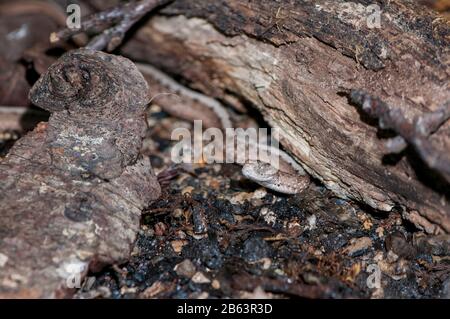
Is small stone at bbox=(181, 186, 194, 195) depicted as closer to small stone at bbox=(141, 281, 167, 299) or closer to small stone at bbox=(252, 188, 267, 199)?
small stone at bbox=(252, 188, 267, 199)

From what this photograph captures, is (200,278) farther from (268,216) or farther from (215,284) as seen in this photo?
(268,216)

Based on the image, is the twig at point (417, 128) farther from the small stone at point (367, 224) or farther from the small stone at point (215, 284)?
the small stone at point (215, 284)

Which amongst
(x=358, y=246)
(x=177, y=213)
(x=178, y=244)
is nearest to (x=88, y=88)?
(x=177, y=213)

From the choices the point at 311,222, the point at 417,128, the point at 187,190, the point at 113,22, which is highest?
the point at 417,128

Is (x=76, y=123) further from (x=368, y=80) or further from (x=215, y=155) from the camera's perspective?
(x=368, y=80)

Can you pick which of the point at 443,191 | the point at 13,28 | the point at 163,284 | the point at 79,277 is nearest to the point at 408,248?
the point at 443,191

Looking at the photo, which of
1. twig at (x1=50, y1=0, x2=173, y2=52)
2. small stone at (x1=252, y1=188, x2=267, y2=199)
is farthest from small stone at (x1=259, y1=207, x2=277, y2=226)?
twig at (x1=50, y1=0, x2=173, y2=52)
